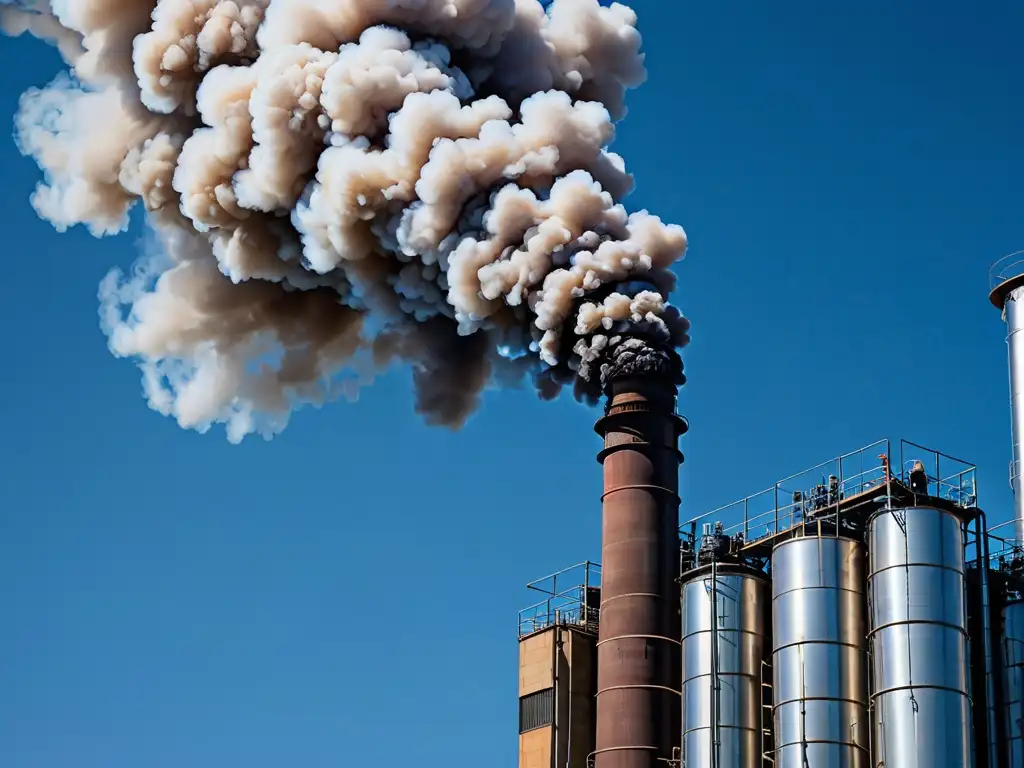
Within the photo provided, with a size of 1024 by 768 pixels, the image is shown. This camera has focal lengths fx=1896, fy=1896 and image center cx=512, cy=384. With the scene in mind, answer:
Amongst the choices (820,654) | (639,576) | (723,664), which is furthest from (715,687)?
(639,576)

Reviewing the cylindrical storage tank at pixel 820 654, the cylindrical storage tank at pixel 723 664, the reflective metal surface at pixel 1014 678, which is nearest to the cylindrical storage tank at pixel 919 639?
the cylindrical storage tank at pixel 820 654

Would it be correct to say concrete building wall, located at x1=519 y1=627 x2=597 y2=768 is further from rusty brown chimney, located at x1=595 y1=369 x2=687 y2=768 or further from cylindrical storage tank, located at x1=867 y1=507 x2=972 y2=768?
cylindrical storage tank, located at x1=867 y1=507 x2=972 y2=768

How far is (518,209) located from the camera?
145 feet

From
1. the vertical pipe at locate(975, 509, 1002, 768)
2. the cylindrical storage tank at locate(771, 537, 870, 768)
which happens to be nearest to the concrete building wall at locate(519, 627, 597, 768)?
the cylindrical storage tank at locate(771, 537, 870, 768)

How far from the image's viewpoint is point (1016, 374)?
44625mm

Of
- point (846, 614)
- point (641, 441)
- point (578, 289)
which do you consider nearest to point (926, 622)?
point (846, 614)

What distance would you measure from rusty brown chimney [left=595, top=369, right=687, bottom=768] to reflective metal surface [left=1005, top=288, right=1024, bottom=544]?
7932 millimetres

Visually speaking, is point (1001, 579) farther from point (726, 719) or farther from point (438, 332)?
point (438, 332)

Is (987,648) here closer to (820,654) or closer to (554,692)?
(820,654)

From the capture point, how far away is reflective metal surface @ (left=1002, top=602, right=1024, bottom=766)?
124 feet

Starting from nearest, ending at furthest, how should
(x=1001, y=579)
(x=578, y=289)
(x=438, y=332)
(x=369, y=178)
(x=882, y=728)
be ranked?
(x=882, y=728)
(x=1001, y=579)
(x=578, y=289)
(x=369, y=178)
(x=438, y=332)

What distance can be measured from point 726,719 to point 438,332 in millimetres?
14696

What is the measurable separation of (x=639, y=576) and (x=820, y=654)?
493 centimetres

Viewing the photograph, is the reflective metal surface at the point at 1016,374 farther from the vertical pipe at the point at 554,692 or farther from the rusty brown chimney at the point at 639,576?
the vertical pipe at the point at 554,692
